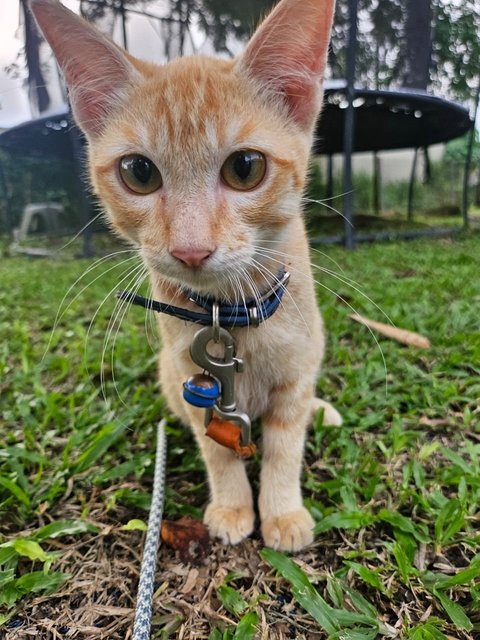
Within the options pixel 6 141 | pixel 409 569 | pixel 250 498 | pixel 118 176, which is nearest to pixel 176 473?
pixel 250 498

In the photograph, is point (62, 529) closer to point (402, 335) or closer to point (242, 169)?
point (242, 169)

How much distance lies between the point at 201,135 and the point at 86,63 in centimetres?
39

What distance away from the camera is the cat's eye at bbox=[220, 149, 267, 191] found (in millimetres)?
932

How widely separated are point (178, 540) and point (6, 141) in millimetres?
5003

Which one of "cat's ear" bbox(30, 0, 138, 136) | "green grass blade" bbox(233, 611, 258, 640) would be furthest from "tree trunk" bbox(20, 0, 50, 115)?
"green grass blade" bbox(233, 611, 258, 640)

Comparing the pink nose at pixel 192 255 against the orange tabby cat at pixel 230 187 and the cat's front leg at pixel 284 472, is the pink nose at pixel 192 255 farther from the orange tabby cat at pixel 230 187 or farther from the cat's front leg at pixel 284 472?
the cat's front leg at pixel 284 472

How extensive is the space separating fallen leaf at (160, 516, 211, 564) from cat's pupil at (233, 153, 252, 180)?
31.2 inches

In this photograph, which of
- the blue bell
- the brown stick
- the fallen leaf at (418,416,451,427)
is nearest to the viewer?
the blue bell

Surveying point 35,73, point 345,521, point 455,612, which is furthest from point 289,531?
point 35,73

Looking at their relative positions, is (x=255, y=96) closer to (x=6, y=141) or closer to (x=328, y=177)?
(x=6, y=141)

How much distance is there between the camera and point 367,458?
1264mm

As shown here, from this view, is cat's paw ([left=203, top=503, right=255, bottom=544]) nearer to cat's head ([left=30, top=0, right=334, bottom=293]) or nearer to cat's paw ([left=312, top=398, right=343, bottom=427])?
cat's paw ([left=312, top=398, right=343, bottom=427])

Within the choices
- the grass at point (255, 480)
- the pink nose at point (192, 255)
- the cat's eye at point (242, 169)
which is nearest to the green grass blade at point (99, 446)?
the grass at point (255, 480)

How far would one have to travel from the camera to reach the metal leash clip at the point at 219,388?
101 cm
